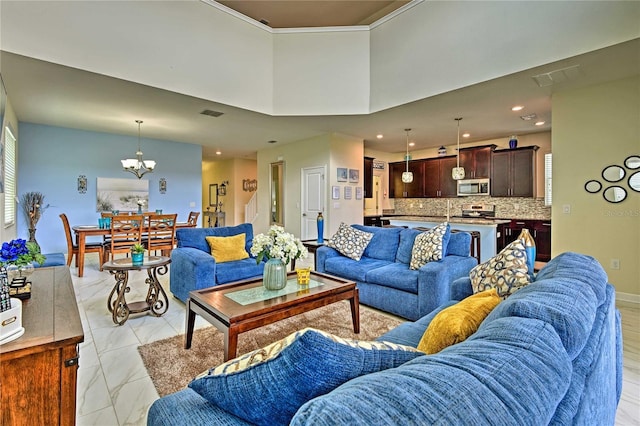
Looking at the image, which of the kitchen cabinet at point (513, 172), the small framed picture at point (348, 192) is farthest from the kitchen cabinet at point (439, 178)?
the small framed picture at point (348, 192)

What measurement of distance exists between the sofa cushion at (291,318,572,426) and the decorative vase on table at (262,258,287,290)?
1.87m

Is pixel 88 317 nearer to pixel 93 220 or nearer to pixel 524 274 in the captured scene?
pixel 524 274

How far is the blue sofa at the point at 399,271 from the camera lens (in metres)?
2.83

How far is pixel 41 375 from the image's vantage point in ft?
3.83

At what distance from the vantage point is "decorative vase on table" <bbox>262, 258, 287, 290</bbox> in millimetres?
2502

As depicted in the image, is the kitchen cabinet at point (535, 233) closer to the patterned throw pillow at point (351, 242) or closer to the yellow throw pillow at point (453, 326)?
the patterned throw pillow at point (351, 242)

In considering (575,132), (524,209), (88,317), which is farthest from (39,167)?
(524,209)

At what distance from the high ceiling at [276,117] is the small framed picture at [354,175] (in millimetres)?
835

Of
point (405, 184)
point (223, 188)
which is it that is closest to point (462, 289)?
point (405, 184)


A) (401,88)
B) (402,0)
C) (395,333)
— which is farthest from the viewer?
(402,0)

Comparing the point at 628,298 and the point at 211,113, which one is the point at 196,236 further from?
the point at 628,298

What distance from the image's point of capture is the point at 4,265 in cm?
149

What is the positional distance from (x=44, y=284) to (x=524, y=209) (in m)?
7.95

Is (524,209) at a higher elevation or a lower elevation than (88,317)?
higher
